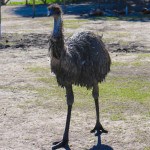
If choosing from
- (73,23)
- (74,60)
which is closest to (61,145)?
(74,60)

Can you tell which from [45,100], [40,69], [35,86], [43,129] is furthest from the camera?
[40,69]

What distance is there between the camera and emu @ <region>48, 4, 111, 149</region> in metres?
5.52

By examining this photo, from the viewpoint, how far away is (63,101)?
810cm

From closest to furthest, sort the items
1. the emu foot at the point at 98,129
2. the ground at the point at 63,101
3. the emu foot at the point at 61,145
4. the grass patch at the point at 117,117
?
the emu foot at the point at 61,145, the ground at the point at 63,101, the emu foot at the point at 98,129, the grass patch at the point at 117,117

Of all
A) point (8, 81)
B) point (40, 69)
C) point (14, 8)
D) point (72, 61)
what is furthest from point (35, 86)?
point (14, 8)

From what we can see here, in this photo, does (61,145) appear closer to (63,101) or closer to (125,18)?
(63,101)

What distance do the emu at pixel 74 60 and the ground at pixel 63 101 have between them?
363 millimetres

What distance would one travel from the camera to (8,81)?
9.70 m

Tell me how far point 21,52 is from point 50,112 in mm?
5508

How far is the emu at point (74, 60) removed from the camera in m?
5.52

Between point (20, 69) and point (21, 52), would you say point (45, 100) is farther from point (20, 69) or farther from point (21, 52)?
point (21, 52)

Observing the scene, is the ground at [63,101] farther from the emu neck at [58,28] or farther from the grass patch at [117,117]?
the emu neck at [58,28]

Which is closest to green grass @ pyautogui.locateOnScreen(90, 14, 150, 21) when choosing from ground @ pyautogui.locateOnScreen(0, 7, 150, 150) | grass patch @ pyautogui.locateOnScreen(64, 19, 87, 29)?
grass patch @ pyautogui.locateOnScreen(64, 19, 87, 29)

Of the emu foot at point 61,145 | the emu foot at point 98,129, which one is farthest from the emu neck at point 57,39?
the emu foot at point 98,129
